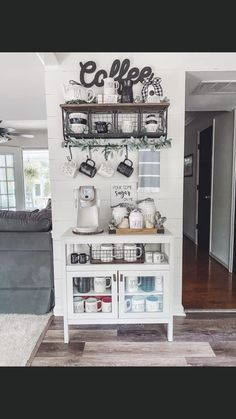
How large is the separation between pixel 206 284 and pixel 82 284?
1674 millimetres

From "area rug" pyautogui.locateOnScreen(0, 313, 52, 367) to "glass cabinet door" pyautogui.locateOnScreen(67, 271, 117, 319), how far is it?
385 mm

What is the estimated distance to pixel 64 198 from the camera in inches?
91.4

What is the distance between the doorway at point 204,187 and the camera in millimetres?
4148

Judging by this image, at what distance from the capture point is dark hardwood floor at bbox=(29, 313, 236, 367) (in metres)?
1.75

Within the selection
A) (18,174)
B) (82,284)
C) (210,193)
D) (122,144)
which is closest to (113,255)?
(82,284)

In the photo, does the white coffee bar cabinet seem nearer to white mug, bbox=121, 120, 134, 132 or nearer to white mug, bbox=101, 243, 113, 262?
white mug, bbox=101, 243, 113, 262

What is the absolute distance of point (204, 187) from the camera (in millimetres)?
4355

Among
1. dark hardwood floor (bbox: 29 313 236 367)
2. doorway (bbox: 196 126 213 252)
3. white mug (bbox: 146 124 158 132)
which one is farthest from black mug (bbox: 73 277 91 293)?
doorway (bbox: 196 126 213 252)

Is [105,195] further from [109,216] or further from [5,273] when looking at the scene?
[5,273]

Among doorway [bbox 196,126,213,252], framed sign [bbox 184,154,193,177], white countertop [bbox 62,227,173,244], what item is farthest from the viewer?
framed sign [bbox 184,154,193,177]

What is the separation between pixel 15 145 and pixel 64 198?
13.6 feet

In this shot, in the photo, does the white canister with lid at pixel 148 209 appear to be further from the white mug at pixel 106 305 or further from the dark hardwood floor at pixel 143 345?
the dark hardwood floor at pixel 143 345

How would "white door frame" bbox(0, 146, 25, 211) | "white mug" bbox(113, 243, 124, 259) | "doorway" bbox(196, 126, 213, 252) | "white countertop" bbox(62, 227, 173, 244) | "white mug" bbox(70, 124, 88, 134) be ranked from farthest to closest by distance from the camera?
"white door frame" bbox(0, 146, 25, 211) → "doorway" bbox(196, 126, 213, 252) → "white mug" bbox(70, 124, 88, 134) → "white mug" bbox(113, 243, 124, 259) → "white countertop" bbox(62, 227, 173, 244)

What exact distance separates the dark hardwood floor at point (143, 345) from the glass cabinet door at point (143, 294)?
226mm
